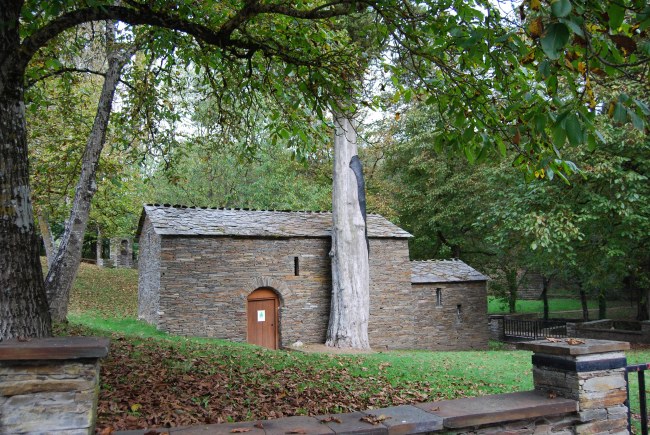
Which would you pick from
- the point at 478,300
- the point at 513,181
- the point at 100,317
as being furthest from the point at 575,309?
the point at 100,317

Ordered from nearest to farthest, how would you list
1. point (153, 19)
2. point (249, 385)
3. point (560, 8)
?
point (560, 8)
point (153, 19)
point (249, 385)

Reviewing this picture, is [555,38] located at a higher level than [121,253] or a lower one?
lower

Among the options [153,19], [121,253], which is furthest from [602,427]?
[121,253]

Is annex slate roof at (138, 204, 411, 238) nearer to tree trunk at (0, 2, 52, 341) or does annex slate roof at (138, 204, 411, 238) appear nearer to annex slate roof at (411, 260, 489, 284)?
annex slate roof at (411, 260, 489, 284)

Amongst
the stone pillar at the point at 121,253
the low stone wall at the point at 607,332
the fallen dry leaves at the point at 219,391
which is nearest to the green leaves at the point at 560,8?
the fallen dry leaves at the point at 219,391

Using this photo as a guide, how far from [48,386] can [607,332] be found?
66.6 feet

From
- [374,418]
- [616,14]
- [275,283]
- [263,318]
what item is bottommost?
[263,318]

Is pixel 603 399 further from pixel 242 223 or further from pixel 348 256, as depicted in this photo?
pixel 242 223

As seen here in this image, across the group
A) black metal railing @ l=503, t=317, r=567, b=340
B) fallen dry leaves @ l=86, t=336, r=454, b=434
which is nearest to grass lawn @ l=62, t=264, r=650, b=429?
fallen dry leaves @ l=86, t=336, r=454, b=434

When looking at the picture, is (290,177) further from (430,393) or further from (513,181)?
(430,393)

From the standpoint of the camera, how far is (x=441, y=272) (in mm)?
20516

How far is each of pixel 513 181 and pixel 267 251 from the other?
372 inches

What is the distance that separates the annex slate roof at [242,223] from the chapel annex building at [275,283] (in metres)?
0.04

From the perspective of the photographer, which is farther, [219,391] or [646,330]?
[646,330]
